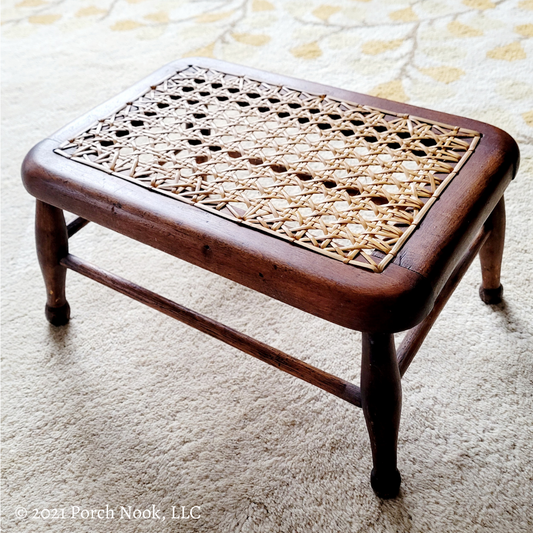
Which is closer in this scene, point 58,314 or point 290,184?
point 290,184

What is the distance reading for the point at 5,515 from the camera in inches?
24.0

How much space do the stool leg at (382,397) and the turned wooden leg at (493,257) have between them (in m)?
0.25

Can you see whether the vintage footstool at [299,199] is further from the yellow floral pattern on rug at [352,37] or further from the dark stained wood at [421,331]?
the yellow floral pattern on rug at [352,37]

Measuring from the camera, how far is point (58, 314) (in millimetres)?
786

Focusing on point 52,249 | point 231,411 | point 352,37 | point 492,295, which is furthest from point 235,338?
point 352,37

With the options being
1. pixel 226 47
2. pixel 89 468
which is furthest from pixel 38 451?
pixel 226 47

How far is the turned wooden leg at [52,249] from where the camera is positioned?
2.22 feet

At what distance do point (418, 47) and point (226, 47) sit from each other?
42cm

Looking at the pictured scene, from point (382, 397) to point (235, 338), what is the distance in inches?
6.4

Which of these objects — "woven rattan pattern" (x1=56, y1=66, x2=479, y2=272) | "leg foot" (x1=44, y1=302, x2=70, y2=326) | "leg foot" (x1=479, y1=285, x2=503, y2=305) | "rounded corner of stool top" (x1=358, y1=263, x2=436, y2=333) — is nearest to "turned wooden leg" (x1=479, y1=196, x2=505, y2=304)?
"leg foot" (x1=479, y1=285, x2=503, y2=305)

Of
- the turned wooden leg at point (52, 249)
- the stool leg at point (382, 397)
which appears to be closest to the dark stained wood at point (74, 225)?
the turned wooden leg at point (52, 249)

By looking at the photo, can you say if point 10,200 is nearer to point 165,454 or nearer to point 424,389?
point 165,454

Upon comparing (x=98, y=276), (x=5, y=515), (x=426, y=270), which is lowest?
(x=5, y=515)

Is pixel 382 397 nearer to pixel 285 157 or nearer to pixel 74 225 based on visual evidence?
pixel 285 157
